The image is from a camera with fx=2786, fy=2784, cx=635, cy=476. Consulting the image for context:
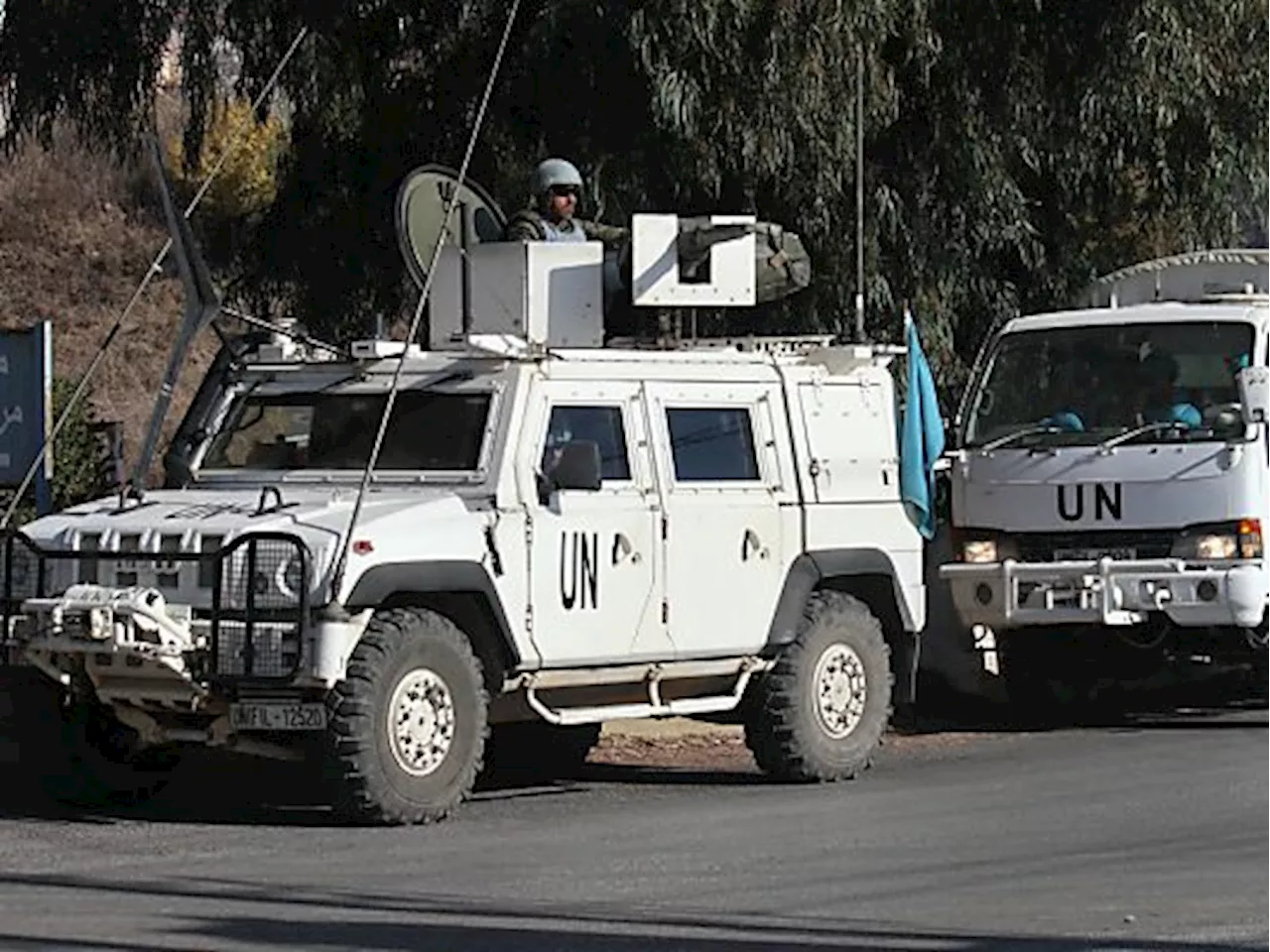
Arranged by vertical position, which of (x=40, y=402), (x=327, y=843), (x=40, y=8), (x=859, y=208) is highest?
(x=40, y=8)

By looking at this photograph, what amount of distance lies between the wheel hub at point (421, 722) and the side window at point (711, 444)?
1.97 metres

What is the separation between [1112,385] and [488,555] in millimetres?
5451

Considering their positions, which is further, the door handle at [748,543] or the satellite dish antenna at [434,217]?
the satellite dish antenna at [434,217]

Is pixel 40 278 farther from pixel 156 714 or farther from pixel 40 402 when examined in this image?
pixel 156 714

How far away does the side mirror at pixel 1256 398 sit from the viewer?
52.3 ft

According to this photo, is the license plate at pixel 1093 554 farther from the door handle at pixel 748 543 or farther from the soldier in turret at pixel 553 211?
the soldier in turret at pixel 553 211

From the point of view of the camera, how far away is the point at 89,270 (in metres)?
38.6

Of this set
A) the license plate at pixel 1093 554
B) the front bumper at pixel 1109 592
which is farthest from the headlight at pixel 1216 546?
the license plate at pixel 1093 554

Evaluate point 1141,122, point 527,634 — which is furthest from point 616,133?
point 527,634

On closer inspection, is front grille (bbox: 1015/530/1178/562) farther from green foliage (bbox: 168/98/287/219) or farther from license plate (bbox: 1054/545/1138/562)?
green foliage (bbox: 168/98/287/219)

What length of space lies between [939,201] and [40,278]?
21397 millimetres

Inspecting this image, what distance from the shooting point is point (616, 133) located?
58.2 feet

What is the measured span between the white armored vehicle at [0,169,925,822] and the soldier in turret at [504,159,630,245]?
263 millimetres

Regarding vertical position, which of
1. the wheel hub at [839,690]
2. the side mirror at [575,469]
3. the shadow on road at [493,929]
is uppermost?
the side mirror at [575,469]
